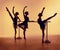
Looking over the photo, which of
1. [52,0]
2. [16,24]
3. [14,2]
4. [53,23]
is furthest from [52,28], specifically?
[16,24]

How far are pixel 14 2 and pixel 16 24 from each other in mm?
2587

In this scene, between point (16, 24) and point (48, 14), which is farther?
point (48, 14)

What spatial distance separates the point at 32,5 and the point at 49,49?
4.85 metres

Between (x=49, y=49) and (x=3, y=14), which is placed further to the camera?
(x=3, y=14)

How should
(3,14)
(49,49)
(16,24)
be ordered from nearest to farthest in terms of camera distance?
1. (49,49)
2. (16,24)
3. (3,14)

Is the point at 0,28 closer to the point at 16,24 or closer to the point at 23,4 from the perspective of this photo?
the point at 23,4

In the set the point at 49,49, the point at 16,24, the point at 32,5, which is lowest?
the point at 49,49

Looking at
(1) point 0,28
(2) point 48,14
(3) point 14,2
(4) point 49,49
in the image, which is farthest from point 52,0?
(4) point 49,49

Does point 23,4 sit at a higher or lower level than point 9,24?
higher

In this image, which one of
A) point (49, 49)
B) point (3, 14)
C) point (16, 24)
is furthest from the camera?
point (3, 14)

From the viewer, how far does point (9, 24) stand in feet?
32.8

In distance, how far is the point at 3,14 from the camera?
984 cm

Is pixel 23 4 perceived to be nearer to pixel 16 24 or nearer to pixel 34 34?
pixel 34 34

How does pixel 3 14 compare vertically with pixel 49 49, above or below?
above
